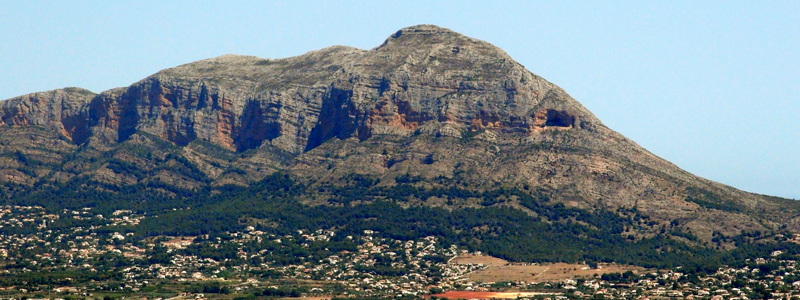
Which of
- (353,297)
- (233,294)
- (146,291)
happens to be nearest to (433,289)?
(353,297)

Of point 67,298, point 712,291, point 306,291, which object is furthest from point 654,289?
point 67,298

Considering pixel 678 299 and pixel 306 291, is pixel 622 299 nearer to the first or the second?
pixel 678 299

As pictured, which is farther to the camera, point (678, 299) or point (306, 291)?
point (306, 291)

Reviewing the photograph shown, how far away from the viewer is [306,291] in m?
197

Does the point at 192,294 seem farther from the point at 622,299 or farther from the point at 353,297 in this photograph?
the point at 622,299

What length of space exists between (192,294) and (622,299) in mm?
59115

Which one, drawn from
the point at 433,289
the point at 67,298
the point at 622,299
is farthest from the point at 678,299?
the point at 67,298

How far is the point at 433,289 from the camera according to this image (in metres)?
199

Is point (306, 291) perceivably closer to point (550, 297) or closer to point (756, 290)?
point (550, 297)

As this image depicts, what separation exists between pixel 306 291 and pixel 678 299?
170 feet

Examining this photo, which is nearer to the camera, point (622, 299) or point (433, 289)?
point (622, 299)

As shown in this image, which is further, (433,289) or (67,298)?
(433,289)

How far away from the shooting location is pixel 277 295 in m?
196

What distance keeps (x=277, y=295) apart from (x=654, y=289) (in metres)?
52.5
